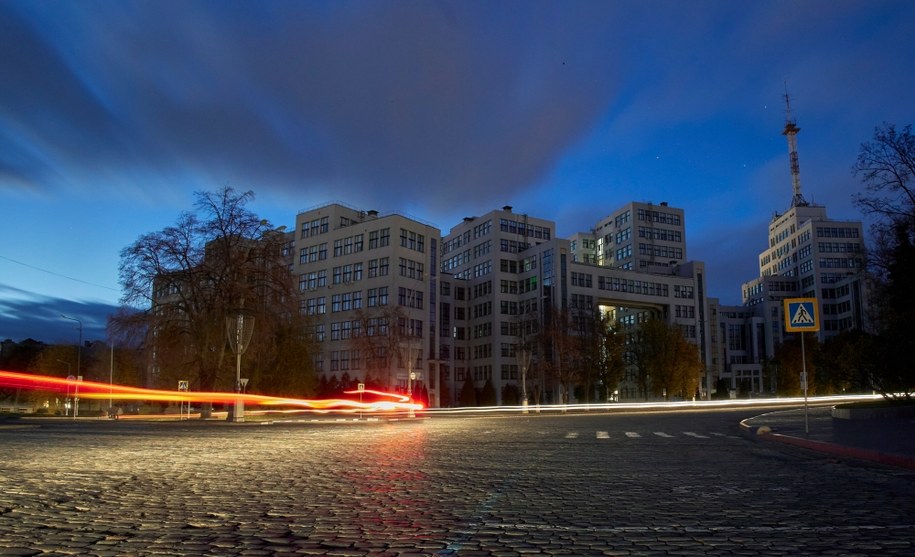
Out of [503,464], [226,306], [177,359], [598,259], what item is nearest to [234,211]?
[226,306]

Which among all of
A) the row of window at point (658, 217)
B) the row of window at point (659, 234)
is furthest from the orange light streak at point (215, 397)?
the row of window at point (658, 217)

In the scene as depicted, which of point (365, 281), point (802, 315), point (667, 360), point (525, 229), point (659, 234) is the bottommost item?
point (667, 360)

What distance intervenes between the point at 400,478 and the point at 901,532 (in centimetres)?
665

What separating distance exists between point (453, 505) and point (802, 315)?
641 inches

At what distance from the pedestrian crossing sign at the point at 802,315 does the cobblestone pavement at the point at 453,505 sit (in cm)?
707

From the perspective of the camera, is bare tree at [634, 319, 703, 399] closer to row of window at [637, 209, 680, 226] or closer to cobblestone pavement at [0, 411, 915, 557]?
row of window at [637, 209, 680, 226]

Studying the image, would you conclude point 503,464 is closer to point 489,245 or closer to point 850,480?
point 850,480

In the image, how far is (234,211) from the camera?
4541cm

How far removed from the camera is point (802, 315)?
20750 mm

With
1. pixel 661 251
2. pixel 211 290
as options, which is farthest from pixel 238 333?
pixel 661 251

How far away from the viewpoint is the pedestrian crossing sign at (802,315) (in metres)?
20.5

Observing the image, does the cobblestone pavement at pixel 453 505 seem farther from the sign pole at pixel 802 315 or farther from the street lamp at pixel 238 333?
the street lamp at pixel 238 333

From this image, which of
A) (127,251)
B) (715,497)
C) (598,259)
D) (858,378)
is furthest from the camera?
(598,259)

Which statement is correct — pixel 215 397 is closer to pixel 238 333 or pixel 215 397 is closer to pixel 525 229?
pixel 238 333
